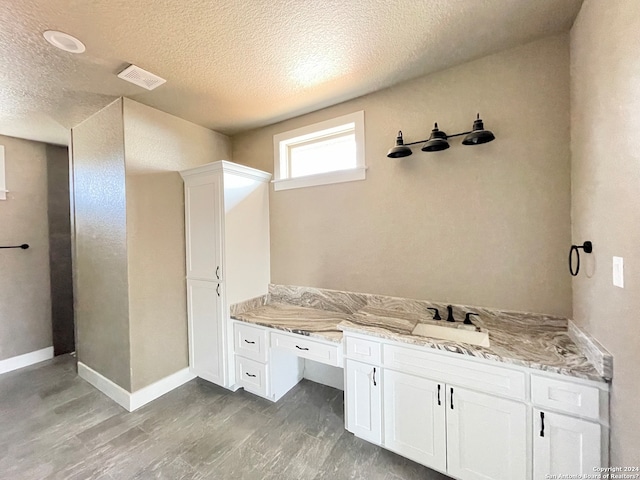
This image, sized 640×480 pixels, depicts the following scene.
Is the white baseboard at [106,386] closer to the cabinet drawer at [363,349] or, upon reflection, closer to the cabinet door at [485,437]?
the cabinet drawer at [363,349]

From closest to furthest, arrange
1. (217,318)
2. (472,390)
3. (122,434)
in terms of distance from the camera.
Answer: (472,390) → (122,434) → (217,318)

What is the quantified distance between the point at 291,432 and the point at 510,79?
284 cm

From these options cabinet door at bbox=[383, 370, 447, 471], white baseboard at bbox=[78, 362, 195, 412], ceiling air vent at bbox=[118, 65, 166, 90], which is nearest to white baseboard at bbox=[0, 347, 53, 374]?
white baseboard at bbox=[78, 362, 195, 412]

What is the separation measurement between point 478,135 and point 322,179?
1.26 meters

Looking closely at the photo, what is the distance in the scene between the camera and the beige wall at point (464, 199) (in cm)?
160

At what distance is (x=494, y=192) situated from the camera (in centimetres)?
175

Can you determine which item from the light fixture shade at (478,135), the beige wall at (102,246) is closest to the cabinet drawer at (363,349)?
the light fixture shade at (478,135)

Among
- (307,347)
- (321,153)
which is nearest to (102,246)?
(307,347)

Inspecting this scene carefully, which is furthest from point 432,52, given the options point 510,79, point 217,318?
point 217,318

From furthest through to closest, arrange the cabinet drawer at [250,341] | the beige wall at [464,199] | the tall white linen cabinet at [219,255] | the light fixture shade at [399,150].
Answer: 1. the tall white linen cabinet at [219,255]
2. the cabinet drawer at [250,341]
3. the light fixture shade at [399,150]
4. the beige wall at [464,199]

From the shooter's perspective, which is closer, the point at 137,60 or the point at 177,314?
the point at 137,60

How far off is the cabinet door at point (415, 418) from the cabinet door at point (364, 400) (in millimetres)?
52

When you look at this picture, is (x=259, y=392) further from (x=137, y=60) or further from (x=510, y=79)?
(x=510, y=79)

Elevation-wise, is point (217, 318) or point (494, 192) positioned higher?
point (494, 192)
